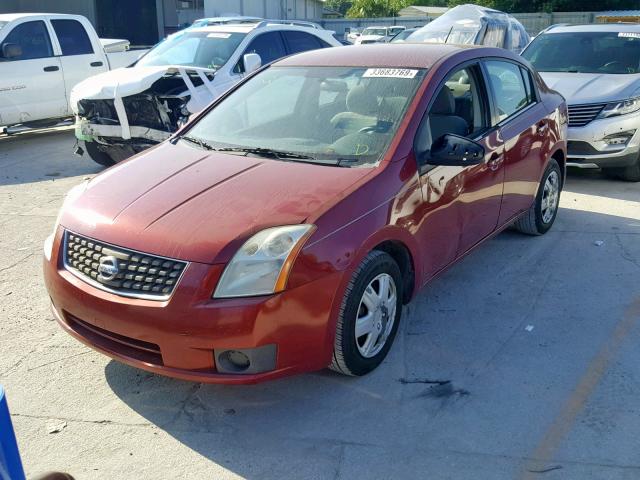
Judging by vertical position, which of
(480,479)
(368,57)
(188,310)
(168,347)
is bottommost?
(480,479)

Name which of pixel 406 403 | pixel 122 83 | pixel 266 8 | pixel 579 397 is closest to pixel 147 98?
pixel 122 83

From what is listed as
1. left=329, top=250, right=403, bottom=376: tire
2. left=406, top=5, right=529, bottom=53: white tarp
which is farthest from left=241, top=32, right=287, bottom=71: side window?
left=329, top=250, right=403, bottom=376: tire

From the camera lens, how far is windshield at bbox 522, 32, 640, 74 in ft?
27.1

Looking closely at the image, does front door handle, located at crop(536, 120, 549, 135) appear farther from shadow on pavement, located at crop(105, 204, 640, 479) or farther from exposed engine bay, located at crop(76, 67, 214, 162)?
exposed engine bay, located at crop(76, 67, 214, 162)

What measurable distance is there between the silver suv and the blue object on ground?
22.8 ft

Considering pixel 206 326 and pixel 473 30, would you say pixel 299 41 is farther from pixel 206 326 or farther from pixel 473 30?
pixel 206 326

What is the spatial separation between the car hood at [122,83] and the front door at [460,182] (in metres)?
4.11

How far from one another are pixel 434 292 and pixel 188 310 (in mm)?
2240

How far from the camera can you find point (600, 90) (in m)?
7.63

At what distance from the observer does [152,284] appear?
9.93 feet

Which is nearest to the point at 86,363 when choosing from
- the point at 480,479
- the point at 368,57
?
the point at 480,479

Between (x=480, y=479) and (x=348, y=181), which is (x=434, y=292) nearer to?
(x=348, y=181)

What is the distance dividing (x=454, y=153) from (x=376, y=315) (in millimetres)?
1062

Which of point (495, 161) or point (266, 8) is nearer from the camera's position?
point (495, 161)
